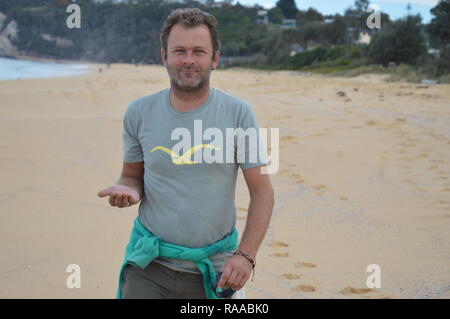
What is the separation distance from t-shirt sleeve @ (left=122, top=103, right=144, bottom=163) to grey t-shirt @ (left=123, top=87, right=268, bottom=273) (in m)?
0.08

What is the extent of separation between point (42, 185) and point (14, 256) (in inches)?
73.3

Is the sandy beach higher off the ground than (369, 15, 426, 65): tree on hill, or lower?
lower

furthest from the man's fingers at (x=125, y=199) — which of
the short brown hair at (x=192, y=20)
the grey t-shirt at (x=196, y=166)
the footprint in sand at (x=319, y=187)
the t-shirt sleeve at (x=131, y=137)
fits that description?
the footprint in sand at (x=319, y=187)

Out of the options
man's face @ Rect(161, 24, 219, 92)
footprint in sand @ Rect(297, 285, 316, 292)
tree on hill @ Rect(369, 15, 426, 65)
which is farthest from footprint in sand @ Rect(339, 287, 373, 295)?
tree on hill @ Rect(369, 15, 426, 65)

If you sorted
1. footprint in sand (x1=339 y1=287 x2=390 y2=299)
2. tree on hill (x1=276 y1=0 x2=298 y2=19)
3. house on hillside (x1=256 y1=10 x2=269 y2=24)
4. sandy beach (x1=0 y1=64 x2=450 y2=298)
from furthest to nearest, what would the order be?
tree on hill (x1=276 y1=0 x2=298 y2=19) < house on hillside (x1=256 y1=10 x2=269 y2=24) < sandy beach (x1=0 y1=64 x2=450 y2=298) < footprint in sand (x1=339 y1=287 x2=390 y2=299)

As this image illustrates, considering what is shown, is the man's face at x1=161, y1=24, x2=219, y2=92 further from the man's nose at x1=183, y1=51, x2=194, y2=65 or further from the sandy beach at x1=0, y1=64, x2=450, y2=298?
the sandy beach at x1=0, y1=64, x2=450, y2=298

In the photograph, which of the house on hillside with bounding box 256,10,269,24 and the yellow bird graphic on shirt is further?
the house on hillside with bounding box 256,10,269,24

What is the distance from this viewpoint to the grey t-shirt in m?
2.04

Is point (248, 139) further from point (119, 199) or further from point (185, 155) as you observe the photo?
point (119, 199)

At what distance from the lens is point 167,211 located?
2094 mm

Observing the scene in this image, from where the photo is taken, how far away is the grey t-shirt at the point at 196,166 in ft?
6.71

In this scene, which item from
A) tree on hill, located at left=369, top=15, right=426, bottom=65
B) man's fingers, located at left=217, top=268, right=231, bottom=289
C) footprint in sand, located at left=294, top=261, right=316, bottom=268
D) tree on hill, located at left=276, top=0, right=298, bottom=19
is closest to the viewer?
man's fingers, located at left=217, top=268, right=231, bottom=289

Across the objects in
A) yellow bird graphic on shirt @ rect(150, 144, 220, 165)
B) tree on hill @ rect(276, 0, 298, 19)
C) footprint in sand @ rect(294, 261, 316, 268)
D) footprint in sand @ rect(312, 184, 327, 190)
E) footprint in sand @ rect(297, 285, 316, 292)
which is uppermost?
tree on hill @ rect(276, 0, 298, 19)
